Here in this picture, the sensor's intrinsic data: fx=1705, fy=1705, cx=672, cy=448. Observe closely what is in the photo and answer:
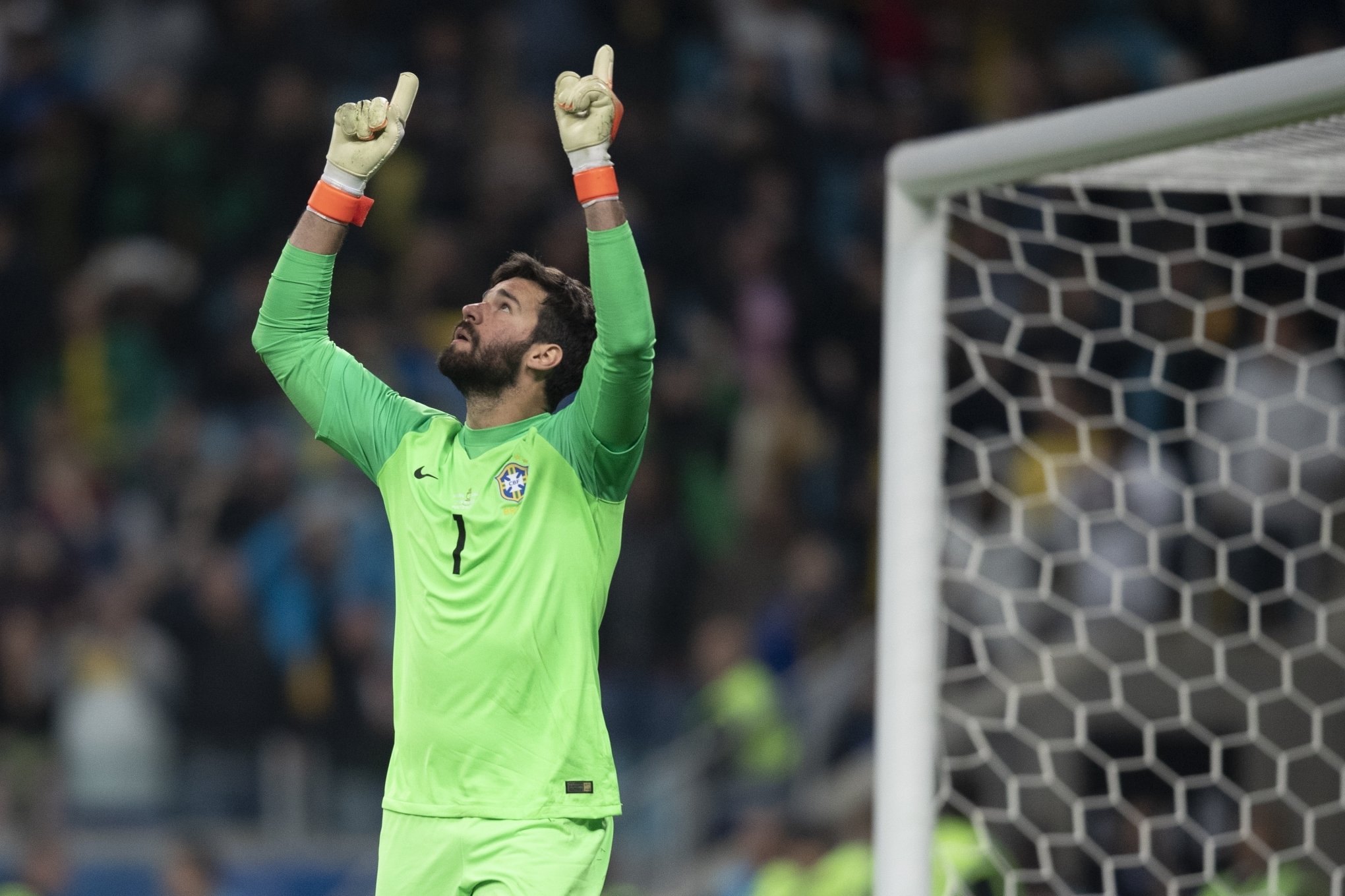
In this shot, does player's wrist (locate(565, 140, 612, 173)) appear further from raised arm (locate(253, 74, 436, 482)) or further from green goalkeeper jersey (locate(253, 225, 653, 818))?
raised arm (locate(253, 74, 436, 482))

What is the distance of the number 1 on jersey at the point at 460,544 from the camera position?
2.94 meters

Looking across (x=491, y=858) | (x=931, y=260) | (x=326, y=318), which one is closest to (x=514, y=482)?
(x=326, y=318)

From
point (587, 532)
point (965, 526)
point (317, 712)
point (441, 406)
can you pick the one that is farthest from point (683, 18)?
point (587, 532)

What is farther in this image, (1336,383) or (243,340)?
(243,340)

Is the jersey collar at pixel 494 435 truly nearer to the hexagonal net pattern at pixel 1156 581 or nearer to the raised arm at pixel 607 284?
the raised arm at pixel 607 284

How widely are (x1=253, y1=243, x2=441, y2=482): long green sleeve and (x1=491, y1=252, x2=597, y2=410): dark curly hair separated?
10.7 inches

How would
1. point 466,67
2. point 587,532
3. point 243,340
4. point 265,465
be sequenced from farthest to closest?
1. point 466,67
2. point 243,340
3. point 265,465
4. point 587,532

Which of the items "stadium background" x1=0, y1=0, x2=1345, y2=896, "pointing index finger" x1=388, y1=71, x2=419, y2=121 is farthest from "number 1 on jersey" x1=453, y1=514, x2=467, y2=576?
"stadium background" x1=0, y1=0, x2=1345, y2=896

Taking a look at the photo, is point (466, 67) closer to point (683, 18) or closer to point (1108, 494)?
point (683, 18)

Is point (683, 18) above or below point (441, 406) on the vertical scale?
above

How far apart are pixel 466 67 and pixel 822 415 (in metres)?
2.79

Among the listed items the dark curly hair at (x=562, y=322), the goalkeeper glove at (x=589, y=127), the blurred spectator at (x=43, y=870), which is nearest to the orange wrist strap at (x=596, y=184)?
the goalkeeper glove at (x=589, y=127)

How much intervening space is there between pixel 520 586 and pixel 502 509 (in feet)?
0.47

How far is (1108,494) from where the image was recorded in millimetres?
6707
